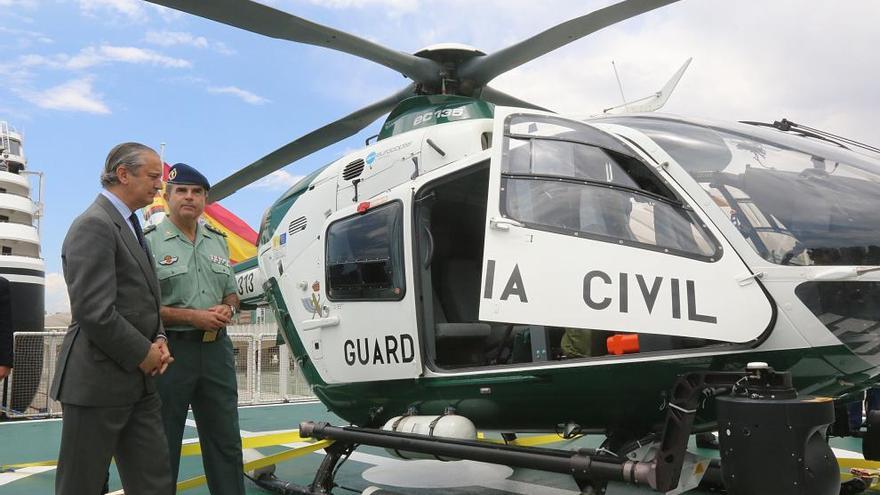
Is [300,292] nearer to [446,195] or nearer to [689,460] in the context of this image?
[446,195]

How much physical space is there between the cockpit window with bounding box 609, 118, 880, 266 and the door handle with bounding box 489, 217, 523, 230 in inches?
31.6

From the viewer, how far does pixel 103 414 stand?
2643mm

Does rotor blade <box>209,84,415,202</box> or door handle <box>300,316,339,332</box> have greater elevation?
rotor blade <box>209,84,415,202</box>

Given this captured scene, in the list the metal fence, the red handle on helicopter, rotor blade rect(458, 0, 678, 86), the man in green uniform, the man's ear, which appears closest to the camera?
the man's ear

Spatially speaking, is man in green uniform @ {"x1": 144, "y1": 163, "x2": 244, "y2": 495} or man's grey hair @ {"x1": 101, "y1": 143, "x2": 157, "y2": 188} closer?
man's grey hair @ {"x1": 101, "y1": 143, "x2": 157, "y2": 188}

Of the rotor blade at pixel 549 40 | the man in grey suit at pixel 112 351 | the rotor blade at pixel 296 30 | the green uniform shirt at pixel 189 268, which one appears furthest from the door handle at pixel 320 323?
the rotor blade at pixel 549 40

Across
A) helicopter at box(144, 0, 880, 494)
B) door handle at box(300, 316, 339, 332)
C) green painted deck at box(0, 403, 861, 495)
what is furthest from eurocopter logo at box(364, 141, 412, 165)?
green painted deck at box(0, 403, 861, 495)

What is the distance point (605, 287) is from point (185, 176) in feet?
7.74

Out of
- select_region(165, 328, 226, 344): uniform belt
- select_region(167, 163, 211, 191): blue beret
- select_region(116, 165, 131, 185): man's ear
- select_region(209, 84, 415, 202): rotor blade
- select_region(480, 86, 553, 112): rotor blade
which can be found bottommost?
select_region(165, 328, 226, 344): uniform belt

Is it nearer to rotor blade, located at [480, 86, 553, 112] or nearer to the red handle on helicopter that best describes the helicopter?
the red handle on helicopter

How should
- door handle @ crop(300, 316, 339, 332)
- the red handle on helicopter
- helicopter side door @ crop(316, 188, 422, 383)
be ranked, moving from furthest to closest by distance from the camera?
door handle @ crop(300, 316, 339, 332), helicopter side door @ crop(316, 188, 422, 383), the red handle on helicopter

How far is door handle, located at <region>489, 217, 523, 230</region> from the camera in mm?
3113

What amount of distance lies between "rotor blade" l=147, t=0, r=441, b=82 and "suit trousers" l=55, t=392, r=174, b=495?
305 cm

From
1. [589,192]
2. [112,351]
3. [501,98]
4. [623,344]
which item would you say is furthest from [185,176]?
[501,98]
